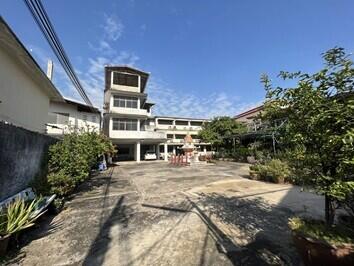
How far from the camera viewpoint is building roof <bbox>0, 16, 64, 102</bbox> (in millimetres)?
6133

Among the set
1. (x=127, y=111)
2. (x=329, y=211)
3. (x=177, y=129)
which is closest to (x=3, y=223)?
(x=329, y=211)

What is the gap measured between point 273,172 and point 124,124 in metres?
19.9

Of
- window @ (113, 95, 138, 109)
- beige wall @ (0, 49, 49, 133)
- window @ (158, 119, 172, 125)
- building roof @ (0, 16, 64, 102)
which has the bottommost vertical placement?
beige wall @ (0, 49, 49, 133)

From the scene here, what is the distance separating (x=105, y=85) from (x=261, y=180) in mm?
23895


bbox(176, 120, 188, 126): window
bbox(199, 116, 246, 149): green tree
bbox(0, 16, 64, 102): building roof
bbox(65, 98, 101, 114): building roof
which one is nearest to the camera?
bbox(0, 16, 64, 102): building roof

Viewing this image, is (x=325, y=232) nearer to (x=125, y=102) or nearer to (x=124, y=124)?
(x=124, y=124)

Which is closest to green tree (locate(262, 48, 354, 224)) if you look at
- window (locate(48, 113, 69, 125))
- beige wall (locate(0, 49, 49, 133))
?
beige wall (locate(0, 49, 49, 133))

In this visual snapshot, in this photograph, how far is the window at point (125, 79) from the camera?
26.5m

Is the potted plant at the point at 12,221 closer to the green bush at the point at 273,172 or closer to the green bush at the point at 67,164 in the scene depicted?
the green bush at the point at 67,164

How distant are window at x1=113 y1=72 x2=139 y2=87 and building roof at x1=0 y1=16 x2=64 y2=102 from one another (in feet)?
51.0

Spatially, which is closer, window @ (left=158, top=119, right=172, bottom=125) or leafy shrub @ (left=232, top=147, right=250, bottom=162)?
leafy shrub @ (left=232, top=147, right=250, bottom=162)

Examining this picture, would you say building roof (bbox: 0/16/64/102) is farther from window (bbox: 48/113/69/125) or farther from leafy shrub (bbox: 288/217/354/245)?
leafy shrub (bbox: 288/217/354/245)

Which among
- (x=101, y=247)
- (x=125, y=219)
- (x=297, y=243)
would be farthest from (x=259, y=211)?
(x=101, y=247)

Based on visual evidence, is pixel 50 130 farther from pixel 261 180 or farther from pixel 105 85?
pixel 261 180
